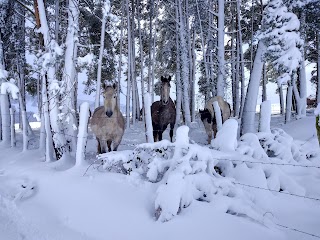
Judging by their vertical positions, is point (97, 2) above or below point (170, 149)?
above

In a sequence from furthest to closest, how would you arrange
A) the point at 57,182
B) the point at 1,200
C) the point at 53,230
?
the point at 57,182
the point at 1,200
the point at 53,230

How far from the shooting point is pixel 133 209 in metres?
4.11

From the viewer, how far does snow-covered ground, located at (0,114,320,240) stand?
3.59m

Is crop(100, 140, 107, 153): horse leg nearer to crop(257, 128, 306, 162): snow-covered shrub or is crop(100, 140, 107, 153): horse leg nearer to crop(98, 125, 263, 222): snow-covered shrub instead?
crop(98, 125, 263, 222): snow-covered shrub

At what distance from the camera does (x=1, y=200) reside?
15.2 ft

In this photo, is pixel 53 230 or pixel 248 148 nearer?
pixel 53 230

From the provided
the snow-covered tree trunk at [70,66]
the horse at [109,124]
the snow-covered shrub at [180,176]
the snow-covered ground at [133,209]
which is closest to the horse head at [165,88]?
the horse at [109,124]

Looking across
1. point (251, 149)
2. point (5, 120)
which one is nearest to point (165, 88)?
point (251, 149)

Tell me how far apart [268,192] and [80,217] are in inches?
128

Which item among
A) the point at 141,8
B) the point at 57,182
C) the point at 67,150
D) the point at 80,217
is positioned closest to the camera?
the point at 80,217

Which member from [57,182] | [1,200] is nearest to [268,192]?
[57,182]

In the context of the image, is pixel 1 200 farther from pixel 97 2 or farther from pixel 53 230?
pixel 97 2

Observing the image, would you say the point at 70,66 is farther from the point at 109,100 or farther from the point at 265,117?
the point at 265,117

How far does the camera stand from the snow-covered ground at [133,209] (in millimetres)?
3590
